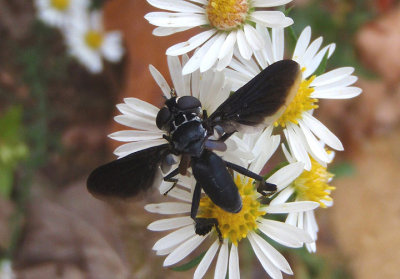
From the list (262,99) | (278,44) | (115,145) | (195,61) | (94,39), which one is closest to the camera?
(262,99)

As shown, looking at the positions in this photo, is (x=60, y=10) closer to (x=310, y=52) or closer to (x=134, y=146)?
(x=134, y=146)

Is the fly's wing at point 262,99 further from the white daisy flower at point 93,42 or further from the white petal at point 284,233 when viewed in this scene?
the white daisy flower at point 93,42

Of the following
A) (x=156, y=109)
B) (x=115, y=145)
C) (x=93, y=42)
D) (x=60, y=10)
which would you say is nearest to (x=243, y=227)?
(x=156, y=109)

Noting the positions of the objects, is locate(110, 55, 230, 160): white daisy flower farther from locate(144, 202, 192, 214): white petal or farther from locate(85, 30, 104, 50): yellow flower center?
locate(85, 30, 104, 50): yellow flower center

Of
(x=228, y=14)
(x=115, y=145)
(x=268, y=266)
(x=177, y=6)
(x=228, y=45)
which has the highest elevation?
(x=115, y=145)

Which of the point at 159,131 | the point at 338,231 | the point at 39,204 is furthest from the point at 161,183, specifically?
the point at 338,231

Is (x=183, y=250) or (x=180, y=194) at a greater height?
(x=180, y=194)
